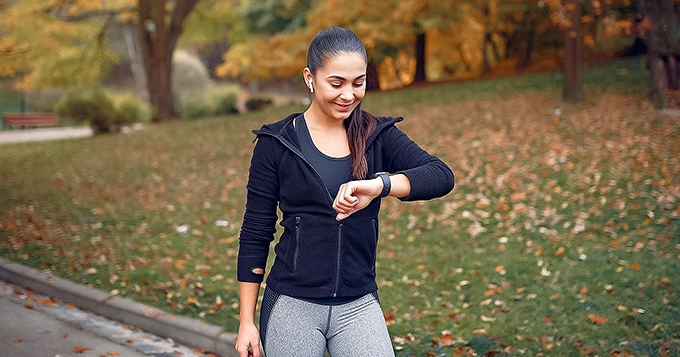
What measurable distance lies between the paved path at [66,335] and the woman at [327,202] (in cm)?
337

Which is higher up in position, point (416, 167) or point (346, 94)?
point (346, 94)

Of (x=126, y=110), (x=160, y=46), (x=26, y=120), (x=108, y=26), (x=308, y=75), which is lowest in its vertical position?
(x=26, y=120)

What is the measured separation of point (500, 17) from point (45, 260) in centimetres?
2096

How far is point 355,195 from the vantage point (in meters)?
2.26

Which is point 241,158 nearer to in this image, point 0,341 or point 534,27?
point 0,341

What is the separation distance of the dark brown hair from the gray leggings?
0.51 m

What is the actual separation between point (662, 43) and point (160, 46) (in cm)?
1792

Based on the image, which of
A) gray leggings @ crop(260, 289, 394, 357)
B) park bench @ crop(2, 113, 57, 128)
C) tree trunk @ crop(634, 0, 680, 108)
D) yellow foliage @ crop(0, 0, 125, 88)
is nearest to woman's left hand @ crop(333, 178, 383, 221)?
gray leggings @ crop(260, 289, 394, 357)

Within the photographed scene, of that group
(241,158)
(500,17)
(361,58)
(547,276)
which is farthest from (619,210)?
(500,17)

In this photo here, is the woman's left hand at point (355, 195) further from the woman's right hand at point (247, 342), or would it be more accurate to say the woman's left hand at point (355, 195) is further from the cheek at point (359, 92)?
the woman's right hand at point (247, 342)

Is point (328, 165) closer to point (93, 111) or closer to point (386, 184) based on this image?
point (386, 184)

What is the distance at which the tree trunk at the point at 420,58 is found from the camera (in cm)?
2811

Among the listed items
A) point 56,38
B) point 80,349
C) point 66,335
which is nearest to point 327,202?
point 80,349

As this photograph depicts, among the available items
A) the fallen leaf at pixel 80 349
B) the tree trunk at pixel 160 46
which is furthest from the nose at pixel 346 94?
the tree trunk at pixel 160 46
